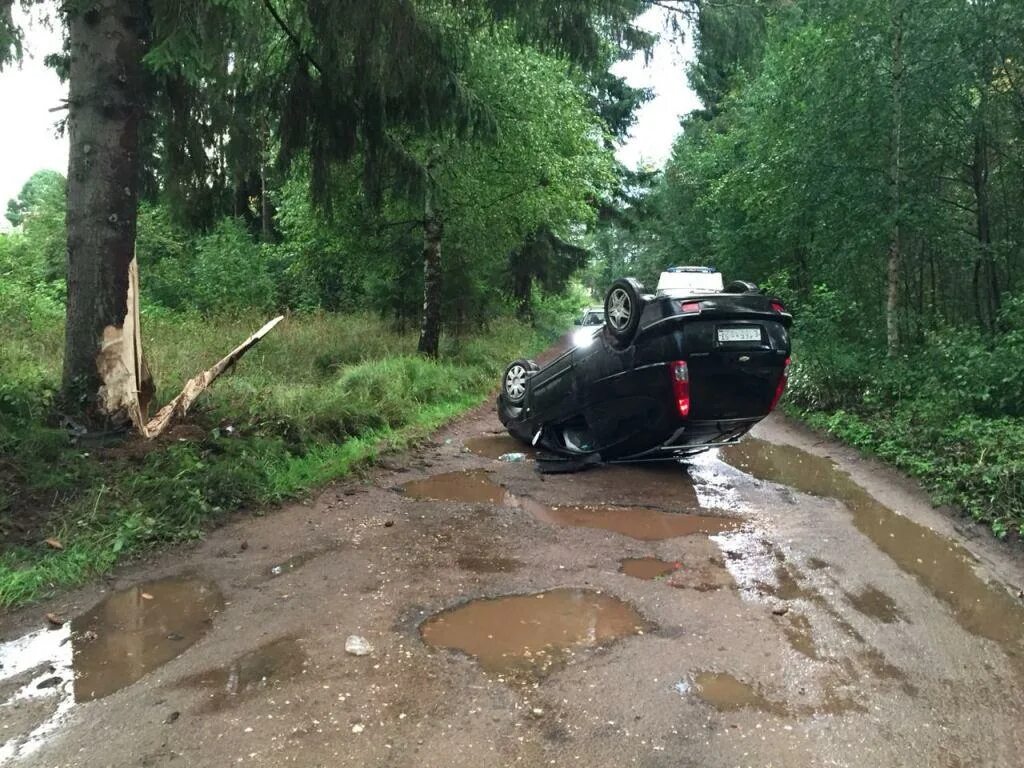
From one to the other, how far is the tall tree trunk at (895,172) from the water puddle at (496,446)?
23.2ft

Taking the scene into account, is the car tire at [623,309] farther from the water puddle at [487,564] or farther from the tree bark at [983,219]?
the tree bark at [983,219]

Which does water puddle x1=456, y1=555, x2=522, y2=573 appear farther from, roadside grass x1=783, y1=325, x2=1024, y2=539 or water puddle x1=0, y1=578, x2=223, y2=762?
roadside grass x1=783, y1=325, x2=1024, y2=539

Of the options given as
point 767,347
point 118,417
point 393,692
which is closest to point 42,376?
point 118,417

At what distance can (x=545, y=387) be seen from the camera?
8484 millimetres

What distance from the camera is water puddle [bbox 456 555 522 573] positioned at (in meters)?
4.90

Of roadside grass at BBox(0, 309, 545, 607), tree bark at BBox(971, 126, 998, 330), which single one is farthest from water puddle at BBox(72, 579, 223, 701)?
tree bark at BBox(971, 126, 998, 330)

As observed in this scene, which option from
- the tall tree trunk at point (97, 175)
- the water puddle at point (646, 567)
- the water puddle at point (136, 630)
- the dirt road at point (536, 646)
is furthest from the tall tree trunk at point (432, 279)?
the water puddle at point (136, 630)

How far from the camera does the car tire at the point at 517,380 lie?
930 cm

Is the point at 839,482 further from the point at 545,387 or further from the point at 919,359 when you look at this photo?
the point at 919,359

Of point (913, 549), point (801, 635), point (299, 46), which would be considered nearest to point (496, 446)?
point (913, 549)

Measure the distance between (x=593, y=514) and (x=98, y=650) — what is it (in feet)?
13.0

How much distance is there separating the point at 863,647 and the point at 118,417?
612cm

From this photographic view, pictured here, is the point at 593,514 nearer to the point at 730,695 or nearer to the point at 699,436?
the point at 699,436

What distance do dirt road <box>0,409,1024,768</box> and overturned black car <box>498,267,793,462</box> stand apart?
1.07m
